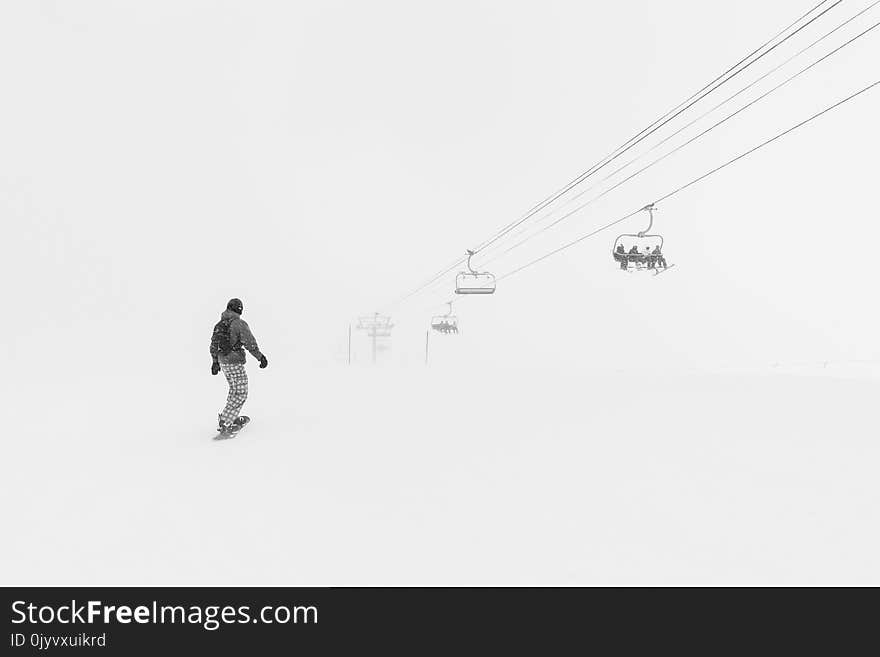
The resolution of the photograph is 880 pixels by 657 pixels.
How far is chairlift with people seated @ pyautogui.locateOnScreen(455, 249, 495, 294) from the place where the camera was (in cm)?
1434

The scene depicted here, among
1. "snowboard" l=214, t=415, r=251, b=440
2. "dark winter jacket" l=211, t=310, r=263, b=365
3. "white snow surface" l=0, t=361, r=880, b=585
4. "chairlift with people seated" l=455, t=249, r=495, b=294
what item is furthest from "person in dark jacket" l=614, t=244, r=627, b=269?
"snowboard" l=214, t=415, r=251, b=440

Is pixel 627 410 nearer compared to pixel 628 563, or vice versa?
pixel 628 563

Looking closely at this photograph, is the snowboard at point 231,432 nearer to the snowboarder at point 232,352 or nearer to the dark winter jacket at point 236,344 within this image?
the snowboarder at point 232,352

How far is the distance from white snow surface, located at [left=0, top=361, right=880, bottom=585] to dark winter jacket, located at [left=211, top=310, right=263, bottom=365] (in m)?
1.22

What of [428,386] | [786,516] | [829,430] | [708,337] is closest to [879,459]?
[829,430]

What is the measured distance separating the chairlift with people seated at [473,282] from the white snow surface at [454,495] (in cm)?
726

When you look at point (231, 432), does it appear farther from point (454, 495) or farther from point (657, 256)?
point (657, 256)

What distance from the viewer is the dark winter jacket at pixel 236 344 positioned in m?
5.89

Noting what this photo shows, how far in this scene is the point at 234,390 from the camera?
236 inches

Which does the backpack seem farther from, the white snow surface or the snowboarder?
the white snow surface

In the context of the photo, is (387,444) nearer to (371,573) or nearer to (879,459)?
(371,573)

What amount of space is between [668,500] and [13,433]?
9.22 metres

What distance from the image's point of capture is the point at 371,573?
→ 2.55 metres
